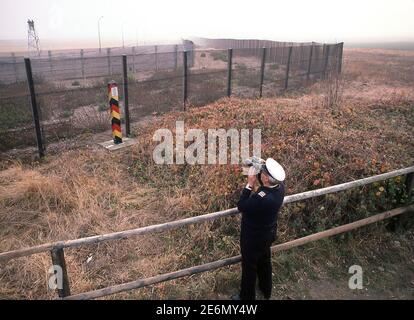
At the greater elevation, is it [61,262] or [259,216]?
[259,216]

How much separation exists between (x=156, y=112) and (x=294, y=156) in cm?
670

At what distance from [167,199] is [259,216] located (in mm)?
2682

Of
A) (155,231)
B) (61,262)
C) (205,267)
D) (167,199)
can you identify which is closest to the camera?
(61,262)

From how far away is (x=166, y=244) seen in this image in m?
4.80

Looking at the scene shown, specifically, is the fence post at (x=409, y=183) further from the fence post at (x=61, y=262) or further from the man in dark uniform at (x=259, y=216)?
the fence post at (x=61, y=262)

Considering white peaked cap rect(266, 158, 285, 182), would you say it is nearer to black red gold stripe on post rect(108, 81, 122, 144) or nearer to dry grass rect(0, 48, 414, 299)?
dry grass rect(0, 48, 414, 299)

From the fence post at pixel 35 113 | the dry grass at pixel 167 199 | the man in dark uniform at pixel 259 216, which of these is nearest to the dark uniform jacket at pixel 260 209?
the man in dark uniform at pixel 259 216

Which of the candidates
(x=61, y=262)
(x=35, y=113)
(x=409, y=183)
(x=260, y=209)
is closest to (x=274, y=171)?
(x=260, y=209)

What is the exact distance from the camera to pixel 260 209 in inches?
128

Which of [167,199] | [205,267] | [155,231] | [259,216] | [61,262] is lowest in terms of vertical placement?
[167,199]

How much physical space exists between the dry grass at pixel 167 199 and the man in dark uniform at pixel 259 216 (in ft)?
1.84

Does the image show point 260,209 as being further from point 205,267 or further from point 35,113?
point 35,113

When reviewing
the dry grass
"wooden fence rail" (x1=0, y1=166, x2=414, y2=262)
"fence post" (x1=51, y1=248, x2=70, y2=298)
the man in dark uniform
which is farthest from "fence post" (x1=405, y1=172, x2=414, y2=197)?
"fence post" (x1=51, y1=248, x2=70, y2=298)

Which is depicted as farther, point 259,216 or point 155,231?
point 155,231
